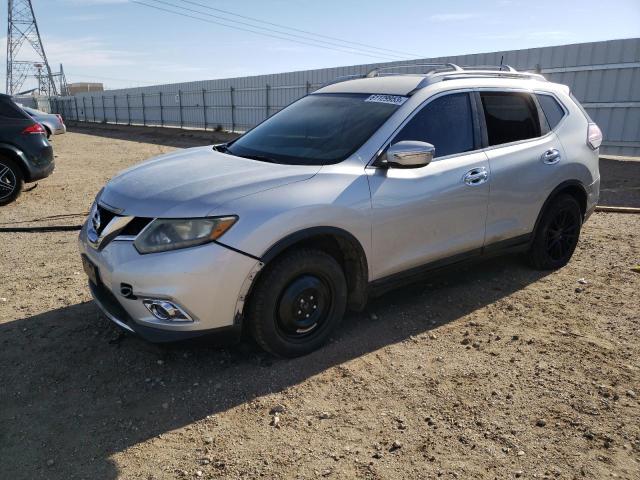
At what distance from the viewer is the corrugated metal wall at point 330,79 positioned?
1188cm

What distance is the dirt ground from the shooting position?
8.04 ft

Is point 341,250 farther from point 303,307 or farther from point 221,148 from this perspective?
point 221,148

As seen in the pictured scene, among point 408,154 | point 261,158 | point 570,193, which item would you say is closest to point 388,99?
point 408,154

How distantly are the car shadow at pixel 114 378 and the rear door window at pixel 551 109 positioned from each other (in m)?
1.88

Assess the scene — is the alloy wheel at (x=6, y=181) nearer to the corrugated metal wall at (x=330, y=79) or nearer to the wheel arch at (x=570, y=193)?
the wheel arch at (x=570, y=193)

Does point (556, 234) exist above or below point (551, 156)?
below

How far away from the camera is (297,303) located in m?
3.16

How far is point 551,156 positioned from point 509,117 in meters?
0.57

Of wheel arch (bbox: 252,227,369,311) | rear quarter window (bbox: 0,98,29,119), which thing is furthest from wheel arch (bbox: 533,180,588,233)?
rear quarter window (bbox: 0,98,29,119)

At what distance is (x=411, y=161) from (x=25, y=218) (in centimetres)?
595

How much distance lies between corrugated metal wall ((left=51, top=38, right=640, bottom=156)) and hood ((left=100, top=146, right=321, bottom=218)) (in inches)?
458

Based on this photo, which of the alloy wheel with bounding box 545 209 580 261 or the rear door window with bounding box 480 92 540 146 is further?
the alloy wheel with bounding box 545 209 580 261

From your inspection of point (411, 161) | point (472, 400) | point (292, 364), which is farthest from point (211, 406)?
point (411, 161)

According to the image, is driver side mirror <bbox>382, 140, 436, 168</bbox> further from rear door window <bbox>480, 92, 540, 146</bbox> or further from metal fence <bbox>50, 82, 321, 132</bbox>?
metal fence <bbox>50, 82, 321, 132</bbox>
